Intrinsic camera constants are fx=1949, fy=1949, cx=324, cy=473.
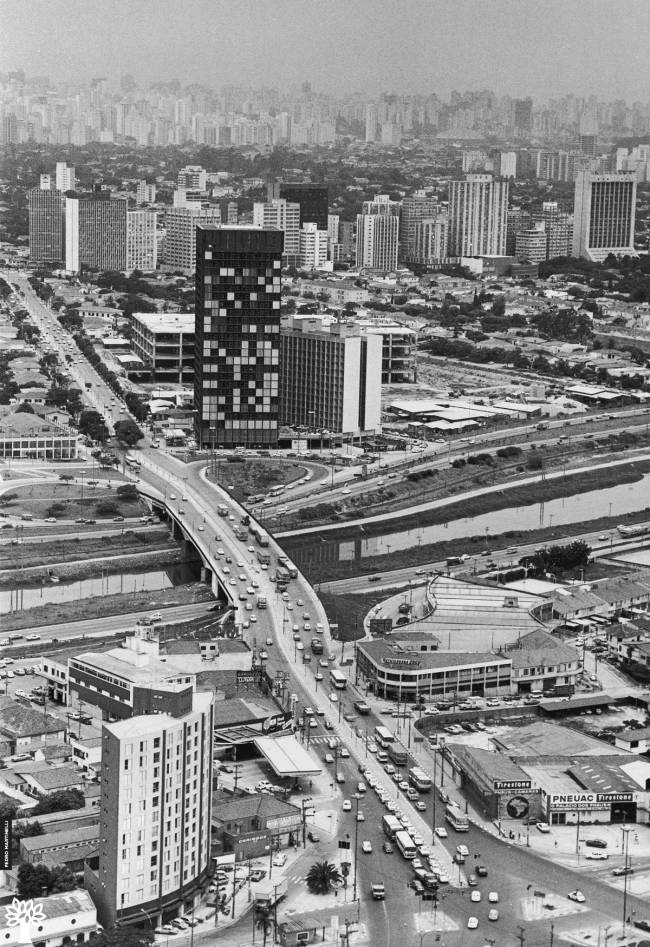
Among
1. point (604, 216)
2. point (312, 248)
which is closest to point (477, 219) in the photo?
point (604, 216)

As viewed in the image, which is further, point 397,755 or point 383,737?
point 383,737

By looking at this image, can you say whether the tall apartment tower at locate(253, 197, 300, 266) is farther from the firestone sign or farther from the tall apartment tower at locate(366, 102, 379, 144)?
the firestone sign

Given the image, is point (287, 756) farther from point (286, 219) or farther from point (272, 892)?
point (286, 219)

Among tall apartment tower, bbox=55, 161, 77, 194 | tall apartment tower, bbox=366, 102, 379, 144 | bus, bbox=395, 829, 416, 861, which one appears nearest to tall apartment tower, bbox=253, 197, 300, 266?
tall apartment tower, bbox=366, 102, 379, 144

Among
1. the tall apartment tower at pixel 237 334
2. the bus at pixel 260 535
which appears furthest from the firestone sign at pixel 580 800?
the tall apartment tower at pixel 237 334

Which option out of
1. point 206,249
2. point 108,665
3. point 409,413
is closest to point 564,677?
point 108,665

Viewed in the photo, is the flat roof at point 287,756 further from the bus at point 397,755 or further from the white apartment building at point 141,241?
the white apartment building at point 141,241
